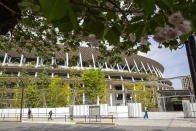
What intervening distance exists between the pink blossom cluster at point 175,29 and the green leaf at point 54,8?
747mm

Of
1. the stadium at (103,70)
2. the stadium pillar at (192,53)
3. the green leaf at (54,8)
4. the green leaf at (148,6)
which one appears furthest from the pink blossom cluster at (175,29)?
the stadium at (103,70)

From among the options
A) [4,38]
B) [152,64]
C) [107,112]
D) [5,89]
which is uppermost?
[152,64]

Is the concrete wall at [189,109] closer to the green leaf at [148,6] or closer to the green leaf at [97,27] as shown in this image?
the green leaf at [97,27]

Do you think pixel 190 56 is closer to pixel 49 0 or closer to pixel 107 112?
pixel 49 0

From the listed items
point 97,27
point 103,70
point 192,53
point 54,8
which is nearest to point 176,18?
point 97,27

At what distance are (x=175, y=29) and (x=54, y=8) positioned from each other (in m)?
0.86

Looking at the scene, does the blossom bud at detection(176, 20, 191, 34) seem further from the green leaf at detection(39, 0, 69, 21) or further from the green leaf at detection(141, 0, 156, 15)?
the green leaf at detection(39, 0, 69, 21)

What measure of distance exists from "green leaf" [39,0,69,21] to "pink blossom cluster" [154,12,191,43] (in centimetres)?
75

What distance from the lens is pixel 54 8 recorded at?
0.77 meters

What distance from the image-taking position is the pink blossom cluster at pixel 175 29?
1.03 meters

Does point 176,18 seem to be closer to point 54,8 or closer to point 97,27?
point 97,27

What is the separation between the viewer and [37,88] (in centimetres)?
3603

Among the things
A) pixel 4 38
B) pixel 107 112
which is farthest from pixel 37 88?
pixel 4 38

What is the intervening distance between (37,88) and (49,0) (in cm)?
3850
